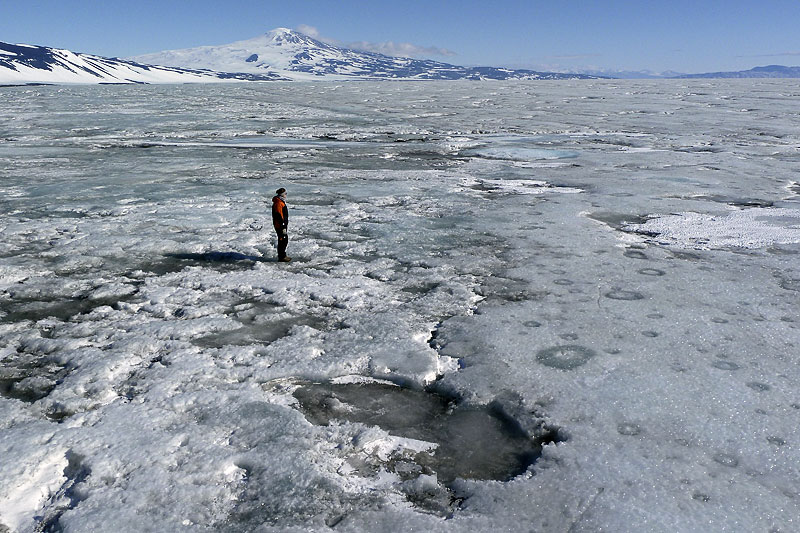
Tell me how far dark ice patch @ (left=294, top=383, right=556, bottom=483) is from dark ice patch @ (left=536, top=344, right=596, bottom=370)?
38.0 inches

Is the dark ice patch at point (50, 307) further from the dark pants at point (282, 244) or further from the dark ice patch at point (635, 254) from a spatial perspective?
the dark ice patch at point (635, 254)

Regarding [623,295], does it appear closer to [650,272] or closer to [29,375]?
[650,272]

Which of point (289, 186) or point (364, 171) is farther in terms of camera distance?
point (364, 171)

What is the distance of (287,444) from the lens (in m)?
4.82

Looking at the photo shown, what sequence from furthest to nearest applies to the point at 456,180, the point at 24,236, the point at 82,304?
the point at 456,180 < the point at 24,236 < the point at 82,304

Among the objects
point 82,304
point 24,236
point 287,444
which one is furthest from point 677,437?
point 24,236

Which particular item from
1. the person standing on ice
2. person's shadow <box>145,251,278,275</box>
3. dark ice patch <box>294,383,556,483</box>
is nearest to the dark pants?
the person standing on ice

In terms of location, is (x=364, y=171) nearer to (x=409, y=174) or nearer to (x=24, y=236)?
(x=409, y=174)

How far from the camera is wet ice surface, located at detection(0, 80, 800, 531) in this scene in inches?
166

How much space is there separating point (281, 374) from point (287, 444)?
1237 mm

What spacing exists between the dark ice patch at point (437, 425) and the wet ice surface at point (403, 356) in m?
0.02

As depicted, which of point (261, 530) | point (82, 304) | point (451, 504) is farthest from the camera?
point (82, 304)

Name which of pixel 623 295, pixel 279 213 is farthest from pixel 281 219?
pixel 623 295

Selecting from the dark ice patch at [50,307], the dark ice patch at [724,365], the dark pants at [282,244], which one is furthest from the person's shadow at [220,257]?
the dark ice patch at [724,365]
